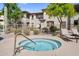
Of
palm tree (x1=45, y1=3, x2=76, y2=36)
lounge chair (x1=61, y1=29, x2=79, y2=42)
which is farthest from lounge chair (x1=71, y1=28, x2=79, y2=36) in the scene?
palm tree (x1=45, y1=3, x2=76, y2=36)

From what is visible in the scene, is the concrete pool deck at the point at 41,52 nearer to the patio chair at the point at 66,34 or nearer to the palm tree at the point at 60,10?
the patio chair at the point at 66,34

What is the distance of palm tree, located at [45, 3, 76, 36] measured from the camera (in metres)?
1.95

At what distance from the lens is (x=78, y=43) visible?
1.96m

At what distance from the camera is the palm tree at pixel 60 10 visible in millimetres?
1946

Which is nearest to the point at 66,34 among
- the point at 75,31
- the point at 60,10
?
the point at 75,31

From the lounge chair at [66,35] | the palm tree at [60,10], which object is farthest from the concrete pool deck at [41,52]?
the palm tree at [60,10]

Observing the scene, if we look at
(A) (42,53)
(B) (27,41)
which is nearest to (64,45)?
(A) (42,53)

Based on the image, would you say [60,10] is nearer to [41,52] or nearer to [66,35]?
[66,35]

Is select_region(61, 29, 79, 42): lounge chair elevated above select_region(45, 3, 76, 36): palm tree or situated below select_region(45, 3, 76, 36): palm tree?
below

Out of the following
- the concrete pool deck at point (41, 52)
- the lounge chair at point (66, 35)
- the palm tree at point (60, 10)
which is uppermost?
the palm tree at point (60, 10)

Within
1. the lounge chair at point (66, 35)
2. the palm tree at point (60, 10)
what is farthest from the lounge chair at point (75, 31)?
the palm tree at point (60, 10)

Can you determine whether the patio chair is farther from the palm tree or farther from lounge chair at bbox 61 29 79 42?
the palm tree

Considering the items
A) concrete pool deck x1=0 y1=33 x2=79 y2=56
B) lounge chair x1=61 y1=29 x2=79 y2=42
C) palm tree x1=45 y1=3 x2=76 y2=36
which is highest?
palm tree x1=45 y1=3 x2=76 y2=36

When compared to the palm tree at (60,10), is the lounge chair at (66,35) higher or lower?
lower
